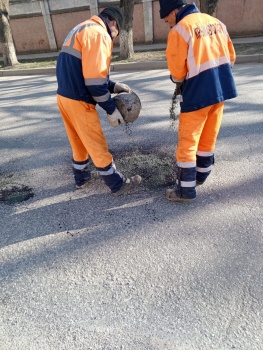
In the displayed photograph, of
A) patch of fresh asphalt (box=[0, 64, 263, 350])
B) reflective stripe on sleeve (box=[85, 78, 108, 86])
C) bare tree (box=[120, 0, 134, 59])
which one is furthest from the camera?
bare tree (box=[120, 0, 134, 59])

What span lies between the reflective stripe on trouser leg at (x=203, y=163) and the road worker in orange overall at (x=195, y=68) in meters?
0.24

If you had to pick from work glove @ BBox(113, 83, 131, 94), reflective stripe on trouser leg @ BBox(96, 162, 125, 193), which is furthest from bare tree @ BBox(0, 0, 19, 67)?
reflective stripe on trouser leg @ BBox(96, 162, 125, 193)

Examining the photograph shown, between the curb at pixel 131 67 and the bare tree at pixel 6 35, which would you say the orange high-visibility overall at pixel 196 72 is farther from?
the bare tree at pixel 6 35

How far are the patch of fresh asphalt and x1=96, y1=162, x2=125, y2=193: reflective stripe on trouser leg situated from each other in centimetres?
15

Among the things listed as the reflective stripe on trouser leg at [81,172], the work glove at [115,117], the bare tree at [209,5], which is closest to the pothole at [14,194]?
the reflective stripe on trouser leg at [81,172]

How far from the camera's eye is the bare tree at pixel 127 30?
32.3ft

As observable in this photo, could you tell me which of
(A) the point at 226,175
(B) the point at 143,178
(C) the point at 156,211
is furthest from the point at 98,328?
(A) the point at 226,175

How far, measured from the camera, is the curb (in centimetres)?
896

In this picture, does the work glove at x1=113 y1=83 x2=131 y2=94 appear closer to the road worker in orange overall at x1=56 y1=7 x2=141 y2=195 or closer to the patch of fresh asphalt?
the road worker in orange overall at x1=56 y1=7 x2=141 y2=195

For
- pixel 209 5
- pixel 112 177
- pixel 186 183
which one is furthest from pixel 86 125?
pixel 209 5

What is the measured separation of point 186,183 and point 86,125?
1064mm

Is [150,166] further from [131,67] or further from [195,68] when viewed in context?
[131,67]

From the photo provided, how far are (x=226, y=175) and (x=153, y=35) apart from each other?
45.5 feet

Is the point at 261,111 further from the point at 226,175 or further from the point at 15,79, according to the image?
the point at 15,79
